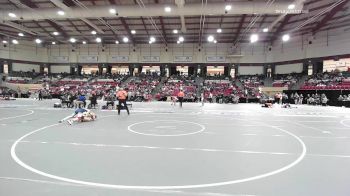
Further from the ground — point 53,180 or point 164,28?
point 164,28

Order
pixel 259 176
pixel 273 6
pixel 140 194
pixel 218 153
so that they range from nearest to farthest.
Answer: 1. pixel 140 194
2. pixel 259 176
3. pixel 218 153
4. pixel 273 6

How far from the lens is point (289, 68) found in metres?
38.5

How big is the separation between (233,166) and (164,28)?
30.3 meters

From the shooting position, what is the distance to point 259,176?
4.23m

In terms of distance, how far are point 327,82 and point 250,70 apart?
13.5 m

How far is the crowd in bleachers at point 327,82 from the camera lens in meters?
28.4

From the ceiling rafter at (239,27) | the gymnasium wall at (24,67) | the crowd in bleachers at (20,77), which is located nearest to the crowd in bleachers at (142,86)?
the ceiling rafter at (239,27)

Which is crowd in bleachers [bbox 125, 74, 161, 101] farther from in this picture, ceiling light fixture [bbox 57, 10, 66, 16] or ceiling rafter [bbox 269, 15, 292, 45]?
ceiling rafter [bbox 269, 15, 292, 45]

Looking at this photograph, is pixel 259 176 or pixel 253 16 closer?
pixel 259 176

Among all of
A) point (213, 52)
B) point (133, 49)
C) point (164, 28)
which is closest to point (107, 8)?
point (164, 28)

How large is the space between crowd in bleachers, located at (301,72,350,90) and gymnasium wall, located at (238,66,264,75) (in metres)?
8.73

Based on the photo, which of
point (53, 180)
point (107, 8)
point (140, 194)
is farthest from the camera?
point (107, 8)

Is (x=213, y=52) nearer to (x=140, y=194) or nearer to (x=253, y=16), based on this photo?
(x=253, y=16)

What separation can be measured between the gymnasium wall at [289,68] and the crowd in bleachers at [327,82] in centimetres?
345
